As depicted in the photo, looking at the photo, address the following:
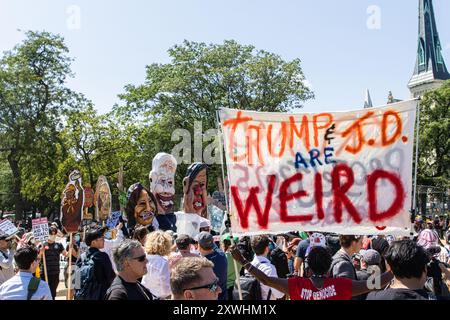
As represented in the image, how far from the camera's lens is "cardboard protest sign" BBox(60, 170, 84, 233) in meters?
11.4

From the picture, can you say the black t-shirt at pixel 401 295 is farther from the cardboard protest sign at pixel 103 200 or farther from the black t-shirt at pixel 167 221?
the cardboard protest sign at pixel 103 200

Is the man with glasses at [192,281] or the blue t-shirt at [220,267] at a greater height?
the man with glasses at [192,281]

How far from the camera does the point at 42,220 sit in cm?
932

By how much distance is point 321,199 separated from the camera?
4832 mm

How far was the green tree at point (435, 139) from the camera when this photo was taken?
4328cm

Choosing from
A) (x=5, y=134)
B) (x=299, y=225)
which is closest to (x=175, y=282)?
(x=299, y=225)

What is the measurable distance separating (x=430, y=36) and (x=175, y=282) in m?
88.7

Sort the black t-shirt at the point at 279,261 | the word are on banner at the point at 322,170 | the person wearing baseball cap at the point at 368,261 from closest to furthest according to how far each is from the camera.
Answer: the word are on banner at the point at 322,170 → the person wearing baseball cap at the point at 368,261 → the black t-shirt at the point at 279,261

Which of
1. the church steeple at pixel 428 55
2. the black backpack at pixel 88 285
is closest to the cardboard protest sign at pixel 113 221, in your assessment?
the black backpack at pixel 88 285

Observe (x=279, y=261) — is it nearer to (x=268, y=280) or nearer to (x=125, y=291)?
(x=268, y=280)

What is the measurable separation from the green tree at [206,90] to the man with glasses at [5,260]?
25.7 m

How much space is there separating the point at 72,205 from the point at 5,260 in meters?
4.04

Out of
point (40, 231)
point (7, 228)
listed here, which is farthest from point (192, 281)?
point (40, 231)
